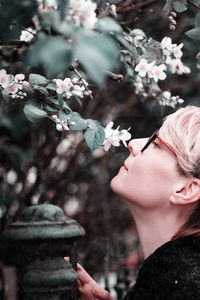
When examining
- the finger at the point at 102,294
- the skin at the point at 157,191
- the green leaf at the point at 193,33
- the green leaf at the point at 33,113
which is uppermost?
the green leaf at the point at 193,33

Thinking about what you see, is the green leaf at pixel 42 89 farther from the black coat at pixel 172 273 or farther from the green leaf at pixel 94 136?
the black coat at pixel 172 273

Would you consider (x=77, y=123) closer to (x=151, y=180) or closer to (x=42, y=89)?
(x=42, y=89)

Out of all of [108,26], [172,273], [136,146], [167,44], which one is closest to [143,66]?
[167,44]

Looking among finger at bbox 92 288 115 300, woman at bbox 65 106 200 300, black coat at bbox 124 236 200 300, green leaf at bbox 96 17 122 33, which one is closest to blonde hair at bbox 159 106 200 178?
woman at bbox 65 106 200 300

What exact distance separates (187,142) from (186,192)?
0.62ft

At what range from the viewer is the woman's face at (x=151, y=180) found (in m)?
1.61

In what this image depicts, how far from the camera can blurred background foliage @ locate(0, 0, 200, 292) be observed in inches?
109

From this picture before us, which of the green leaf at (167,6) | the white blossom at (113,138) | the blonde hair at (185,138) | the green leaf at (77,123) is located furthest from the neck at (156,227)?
the green leaf at (167,6)

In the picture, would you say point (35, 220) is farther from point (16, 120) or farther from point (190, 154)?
point (16, 120)

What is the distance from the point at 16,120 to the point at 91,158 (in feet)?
4.79

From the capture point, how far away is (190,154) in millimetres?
1571

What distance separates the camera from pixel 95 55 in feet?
2.50

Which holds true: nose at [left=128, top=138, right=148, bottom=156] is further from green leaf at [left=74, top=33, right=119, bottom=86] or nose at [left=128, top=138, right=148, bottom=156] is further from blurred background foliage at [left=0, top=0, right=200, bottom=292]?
green leaf at [left=74, top=33, right=119, bottom=86]

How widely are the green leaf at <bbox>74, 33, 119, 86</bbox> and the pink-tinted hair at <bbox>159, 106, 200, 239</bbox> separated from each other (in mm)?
855
